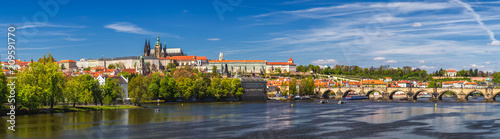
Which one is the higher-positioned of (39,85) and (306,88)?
(39,85)

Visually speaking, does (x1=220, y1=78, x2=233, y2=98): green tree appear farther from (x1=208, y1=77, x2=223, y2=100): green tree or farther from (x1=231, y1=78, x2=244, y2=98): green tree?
(x1=208, y1=77, x2=223, y2=100): green tree

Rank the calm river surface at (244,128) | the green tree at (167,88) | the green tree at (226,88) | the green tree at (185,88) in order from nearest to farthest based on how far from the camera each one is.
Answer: the calm river surface at (244,128)
the green tree at (167,88)
the green tree at (185,88)
the green tree at (226,88)

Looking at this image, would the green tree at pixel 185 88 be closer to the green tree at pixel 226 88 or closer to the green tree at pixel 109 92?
the green tree at pixel 226 88

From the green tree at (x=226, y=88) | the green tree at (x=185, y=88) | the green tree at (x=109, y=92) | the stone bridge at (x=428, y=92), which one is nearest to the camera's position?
the green tree at (x=109, y=92)

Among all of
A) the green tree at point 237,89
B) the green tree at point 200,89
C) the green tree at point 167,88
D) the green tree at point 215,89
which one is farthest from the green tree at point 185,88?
the green tree at point 237,89

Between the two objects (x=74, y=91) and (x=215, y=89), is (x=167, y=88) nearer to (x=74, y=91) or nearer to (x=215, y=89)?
(x=215, y=89)

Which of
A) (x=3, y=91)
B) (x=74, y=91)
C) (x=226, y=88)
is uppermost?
(x=3, y=91)

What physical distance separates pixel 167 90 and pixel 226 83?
47.0ft

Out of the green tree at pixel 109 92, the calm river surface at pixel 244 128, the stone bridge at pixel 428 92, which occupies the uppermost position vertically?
the green tree at pixel 109 92

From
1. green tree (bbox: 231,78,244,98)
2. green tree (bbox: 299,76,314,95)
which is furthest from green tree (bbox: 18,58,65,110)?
green tree (bbox: 299,76,314,95)

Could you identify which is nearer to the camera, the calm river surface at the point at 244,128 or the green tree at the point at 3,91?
the calm river surface at the point at 244,128

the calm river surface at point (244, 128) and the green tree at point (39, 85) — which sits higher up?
the green tree at point (39, 85)

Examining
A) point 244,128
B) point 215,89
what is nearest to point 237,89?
point 215,89

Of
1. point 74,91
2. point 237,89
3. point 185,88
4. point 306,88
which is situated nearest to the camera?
point 74,91
